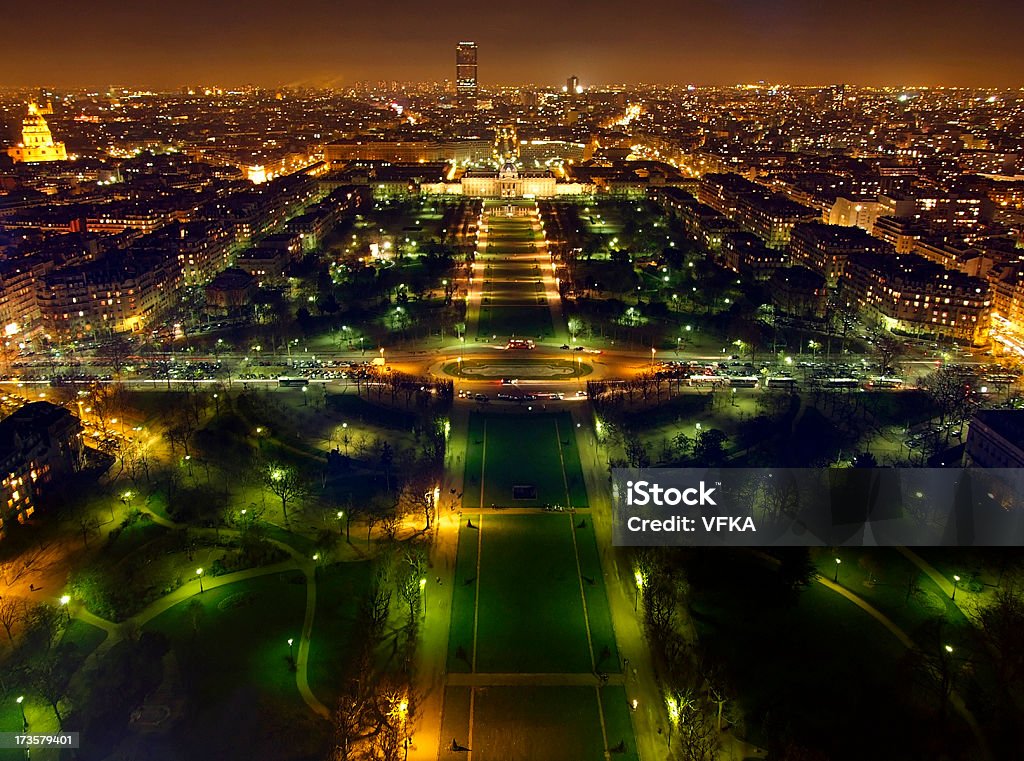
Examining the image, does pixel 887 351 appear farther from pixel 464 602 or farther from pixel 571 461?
pixel 464 602

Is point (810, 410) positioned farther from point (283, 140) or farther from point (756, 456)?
point (283, 140)

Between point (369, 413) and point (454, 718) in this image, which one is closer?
point (454, 718)

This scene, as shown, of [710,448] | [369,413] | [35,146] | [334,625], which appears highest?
[35,146]

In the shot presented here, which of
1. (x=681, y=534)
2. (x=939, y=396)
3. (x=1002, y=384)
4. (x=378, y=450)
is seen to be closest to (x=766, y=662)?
(x=681, y=534)

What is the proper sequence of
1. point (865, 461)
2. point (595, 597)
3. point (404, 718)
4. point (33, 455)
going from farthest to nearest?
point (865, 461)
point (33, 455)
point (595, 597)
point (404, 718)

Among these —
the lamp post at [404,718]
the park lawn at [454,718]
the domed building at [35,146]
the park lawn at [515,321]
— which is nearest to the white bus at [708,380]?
the park lawn at [515,321]

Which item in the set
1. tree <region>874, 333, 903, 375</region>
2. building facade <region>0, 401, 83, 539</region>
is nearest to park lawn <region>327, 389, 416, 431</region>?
building facade <region>0, 401, 83, 539</region>

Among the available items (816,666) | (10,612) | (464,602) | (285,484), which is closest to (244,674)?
(464,602)
